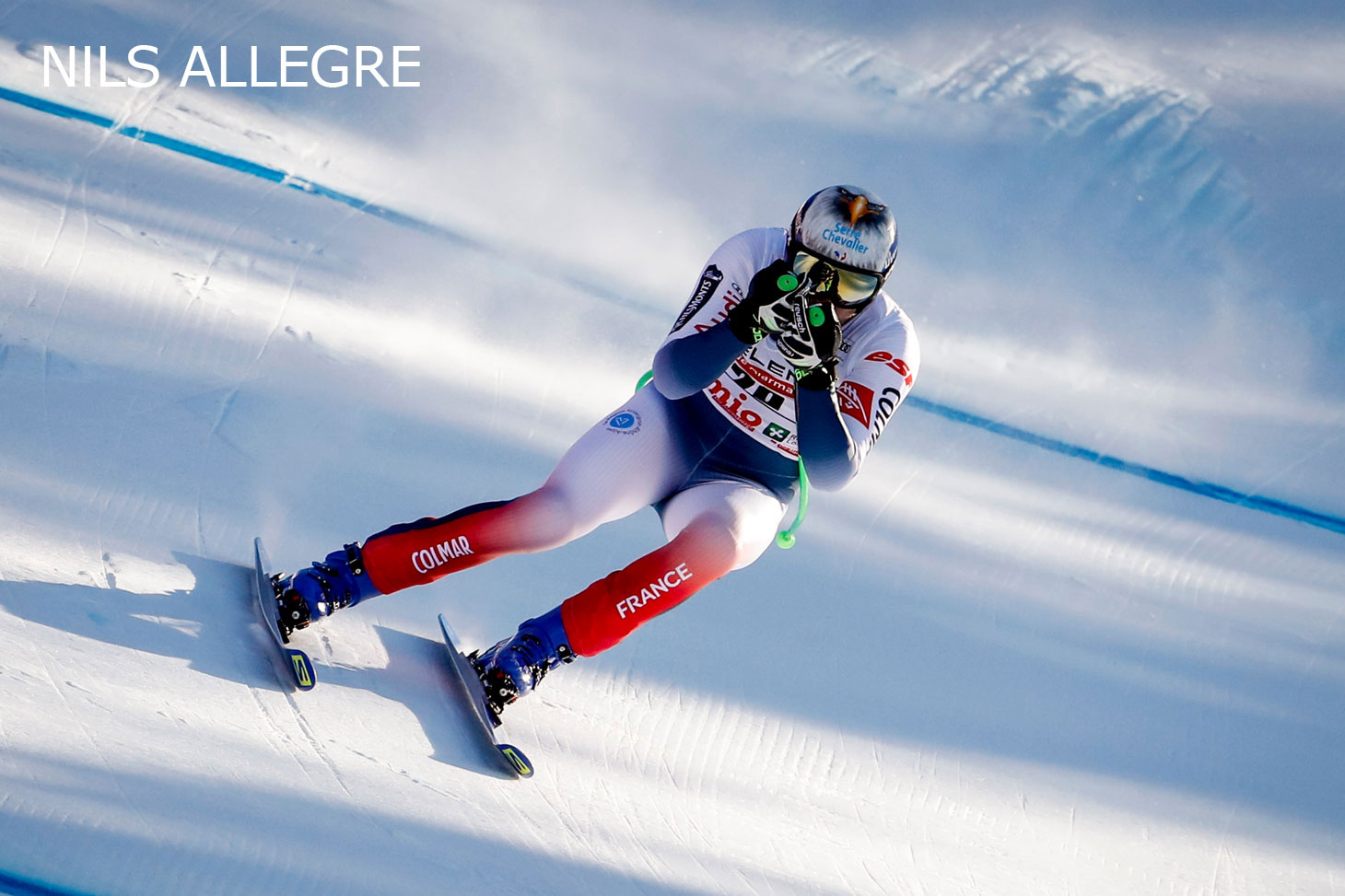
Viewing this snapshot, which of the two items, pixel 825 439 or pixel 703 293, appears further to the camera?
pixel 703 293

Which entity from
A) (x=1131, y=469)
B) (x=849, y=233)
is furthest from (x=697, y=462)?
(x=1131, y=469)

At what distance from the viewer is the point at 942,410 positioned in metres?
3.95

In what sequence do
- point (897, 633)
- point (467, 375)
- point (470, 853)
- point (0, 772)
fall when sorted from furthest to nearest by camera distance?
point (467, 375)
point (897, 633)
point (470, 853)
point (0, 772)

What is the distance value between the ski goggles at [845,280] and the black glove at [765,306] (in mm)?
61

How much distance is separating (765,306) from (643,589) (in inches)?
22.4

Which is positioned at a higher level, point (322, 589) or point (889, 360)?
point (889, 360)

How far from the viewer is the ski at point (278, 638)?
7.25 ft

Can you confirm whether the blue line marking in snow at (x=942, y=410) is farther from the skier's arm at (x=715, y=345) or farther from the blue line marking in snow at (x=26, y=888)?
the blue line marking in snow at (x=26, y=888)

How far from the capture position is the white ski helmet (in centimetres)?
220

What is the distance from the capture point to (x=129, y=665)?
6.95 feet

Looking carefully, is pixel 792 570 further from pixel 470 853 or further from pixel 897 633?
pixel 470 853

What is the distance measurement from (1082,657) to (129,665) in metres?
2.40

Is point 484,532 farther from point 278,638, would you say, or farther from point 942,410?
point 942,410

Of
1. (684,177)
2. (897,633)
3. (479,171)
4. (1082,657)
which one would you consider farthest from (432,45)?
(1082,657)
